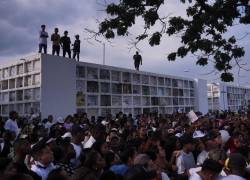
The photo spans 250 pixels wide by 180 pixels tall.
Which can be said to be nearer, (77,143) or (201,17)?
(77,143)

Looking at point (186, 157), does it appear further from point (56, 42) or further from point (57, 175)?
point (56, 42)

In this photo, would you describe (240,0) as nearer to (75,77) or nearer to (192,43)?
(192,43)

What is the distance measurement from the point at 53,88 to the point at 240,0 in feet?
26.9

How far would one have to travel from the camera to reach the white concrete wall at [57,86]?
44.0 ft

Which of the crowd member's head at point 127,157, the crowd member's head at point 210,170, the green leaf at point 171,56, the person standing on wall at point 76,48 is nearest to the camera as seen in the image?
the crowd member's head at point 210,170

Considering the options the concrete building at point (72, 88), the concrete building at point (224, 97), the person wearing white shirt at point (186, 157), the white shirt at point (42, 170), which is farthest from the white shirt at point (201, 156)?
the concrete building at point (224, 97)

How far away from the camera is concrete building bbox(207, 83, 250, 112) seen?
30984mm

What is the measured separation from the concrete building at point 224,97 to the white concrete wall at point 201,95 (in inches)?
175

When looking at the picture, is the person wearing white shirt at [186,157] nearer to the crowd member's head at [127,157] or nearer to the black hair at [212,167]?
the crowd member's head at [127,157]

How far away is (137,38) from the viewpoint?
845cm

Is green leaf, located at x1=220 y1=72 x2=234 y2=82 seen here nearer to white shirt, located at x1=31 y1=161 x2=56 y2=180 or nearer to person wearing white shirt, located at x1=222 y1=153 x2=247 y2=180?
person wearing white shirt, located at x1=222 y1=153 x2=247 y2=180

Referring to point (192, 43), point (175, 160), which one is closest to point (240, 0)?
point (192, 43)

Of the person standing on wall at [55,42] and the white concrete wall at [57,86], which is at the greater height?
the person standing on wall at [55,42]

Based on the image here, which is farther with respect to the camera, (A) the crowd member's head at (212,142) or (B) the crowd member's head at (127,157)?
(A) the crowd member's head at (212,142)
